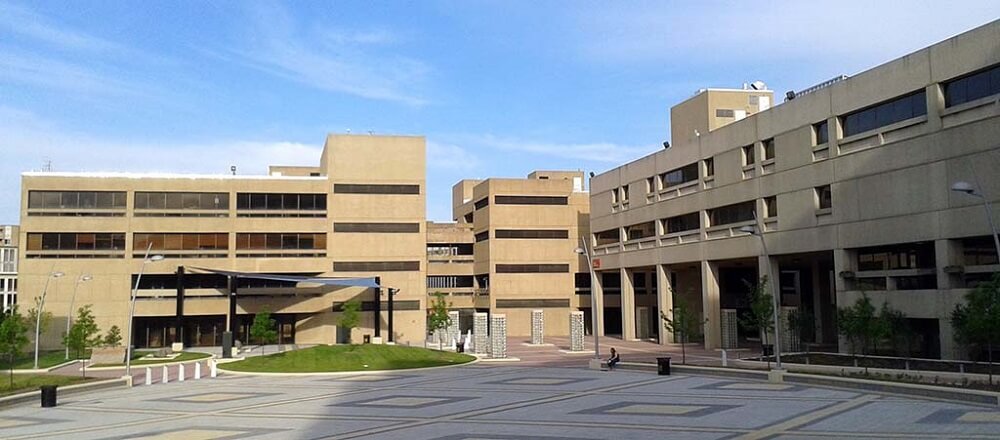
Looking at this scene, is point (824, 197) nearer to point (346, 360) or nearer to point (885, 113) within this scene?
point (885, 113)

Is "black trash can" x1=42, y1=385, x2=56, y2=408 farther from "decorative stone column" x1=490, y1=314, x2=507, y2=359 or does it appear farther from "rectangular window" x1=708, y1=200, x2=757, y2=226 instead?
"rectangular window" x1=708, y1=200, x2=757, y2=226

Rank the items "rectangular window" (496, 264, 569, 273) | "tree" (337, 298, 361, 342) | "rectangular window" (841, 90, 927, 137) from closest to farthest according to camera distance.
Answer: "rectangular window" (841, 90, 927, 137), "tree" (337, 298, 361, 342), "rectangular window" (496, 264, 569, 273)

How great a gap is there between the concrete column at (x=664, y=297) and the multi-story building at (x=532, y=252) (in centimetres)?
1690

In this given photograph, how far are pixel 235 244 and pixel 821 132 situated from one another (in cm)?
4574

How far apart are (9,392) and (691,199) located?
41832mm

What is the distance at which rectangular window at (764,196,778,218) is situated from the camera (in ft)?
165

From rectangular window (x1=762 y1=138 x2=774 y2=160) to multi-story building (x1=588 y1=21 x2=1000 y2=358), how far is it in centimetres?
10

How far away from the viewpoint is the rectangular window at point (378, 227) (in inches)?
2790

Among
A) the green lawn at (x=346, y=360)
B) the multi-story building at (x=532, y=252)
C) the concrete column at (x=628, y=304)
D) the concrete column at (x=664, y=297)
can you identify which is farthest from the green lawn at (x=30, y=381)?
the multi-story building at (x=532, y=252)

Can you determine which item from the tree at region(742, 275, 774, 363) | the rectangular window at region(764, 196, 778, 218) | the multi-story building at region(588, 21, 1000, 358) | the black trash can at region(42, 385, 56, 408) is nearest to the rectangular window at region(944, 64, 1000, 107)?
the multi-story building at region(588, 21, 1000, 358)

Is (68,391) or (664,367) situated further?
(664,367)

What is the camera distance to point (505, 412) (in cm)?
2661

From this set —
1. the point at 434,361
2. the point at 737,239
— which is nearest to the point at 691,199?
the point at 737,239

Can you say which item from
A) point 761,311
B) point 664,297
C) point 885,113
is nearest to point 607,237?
point 664,297
